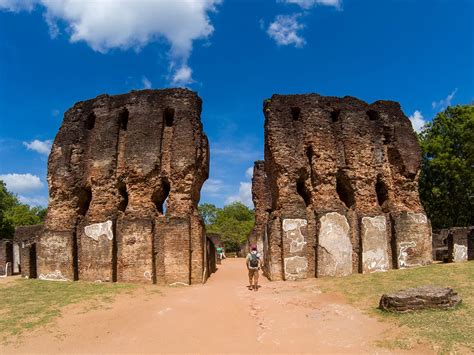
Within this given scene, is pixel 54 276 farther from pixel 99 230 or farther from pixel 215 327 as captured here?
pixel 215 327

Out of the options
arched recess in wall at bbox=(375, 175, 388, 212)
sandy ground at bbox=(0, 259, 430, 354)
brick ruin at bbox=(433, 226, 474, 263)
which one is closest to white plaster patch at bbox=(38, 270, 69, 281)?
sandy ground at bbox=(0, 259, 430, 354)

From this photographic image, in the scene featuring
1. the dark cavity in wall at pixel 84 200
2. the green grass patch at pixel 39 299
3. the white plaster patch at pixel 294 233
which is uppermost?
the dark cavity in wall at pixel 84 200

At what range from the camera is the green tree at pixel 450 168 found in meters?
28.3

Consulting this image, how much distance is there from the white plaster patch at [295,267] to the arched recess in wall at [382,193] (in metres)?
4.55

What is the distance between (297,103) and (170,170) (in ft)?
19.2

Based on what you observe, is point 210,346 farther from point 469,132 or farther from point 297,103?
point 469,132

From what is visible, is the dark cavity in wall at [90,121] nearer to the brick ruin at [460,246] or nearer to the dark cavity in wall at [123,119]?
the dark cavity in wall at [123,119]

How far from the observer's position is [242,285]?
14.9m

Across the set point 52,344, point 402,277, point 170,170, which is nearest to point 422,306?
point 402,277

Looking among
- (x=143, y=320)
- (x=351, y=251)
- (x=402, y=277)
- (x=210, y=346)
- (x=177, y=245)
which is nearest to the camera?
(x=210, y=346)

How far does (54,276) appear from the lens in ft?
51.7

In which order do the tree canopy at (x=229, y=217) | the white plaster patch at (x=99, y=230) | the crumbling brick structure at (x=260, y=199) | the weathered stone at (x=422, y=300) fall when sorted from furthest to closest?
the tree canopy at (x=229, y=217), the crumbling brick structure at (x=260, y=199), the white plaster patch at (x=99, y=230), the weathered stone at (x=422, y=300)

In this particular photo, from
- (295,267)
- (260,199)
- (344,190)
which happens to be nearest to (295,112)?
(344,190)

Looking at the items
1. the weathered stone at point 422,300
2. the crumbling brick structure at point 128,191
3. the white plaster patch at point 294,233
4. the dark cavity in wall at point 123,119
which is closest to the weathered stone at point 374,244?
the white plaster patch at point 294,233
